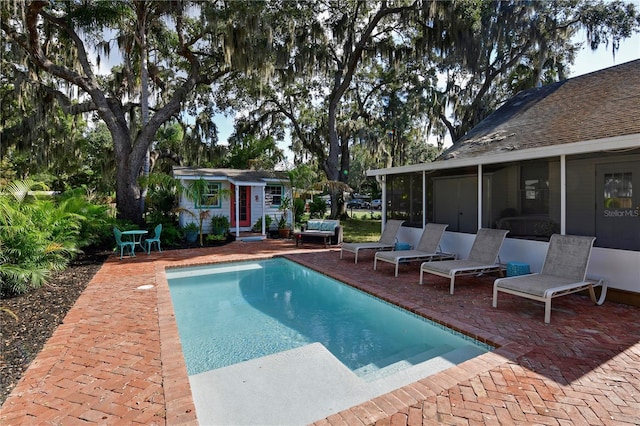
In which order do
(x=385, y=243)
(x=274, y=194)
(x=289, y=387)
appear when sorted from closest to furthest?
1. (x=289, y=387)
2. (x=385, y=243)
3. (x=274, y=194)

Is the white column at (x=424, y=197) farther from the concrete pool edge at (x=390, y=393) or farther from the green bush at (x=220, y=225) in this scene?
the green bush at (x=220, y=225)

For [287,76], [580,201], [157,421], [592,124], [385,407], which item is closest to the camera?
[157,421]

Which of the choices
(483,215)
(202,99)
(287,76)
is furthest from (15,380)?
(202,99)

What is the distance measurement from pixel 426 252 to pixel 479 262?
137 centimetres

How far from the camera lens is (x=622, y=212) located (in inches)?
223

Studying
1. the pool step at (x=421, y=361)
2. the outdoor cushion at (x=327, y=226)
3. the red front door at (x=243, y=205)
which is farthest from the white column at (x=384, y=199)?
the red front door at (x=243, y=205)

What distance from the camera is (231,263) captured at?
9.22m

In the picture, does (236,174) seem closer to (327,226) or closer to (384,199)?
(327,226)

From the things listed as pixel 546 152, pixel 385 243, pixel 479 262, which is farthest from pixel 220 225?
pixel 546 152

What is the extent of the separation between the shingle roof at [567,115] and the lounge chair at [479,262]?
93.3 inches

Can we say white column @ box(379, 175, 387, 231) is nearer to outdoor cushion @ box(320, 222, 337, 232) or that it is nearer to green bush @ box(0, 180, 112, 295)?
outdoor cushion @ box(320, 222, 337, 232)

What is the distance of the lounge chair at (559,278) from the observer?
4648 millimetres

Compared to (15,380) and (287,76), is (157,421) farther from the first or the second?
(287,76)

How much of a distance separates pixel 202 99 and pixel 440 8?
41.2 feet
